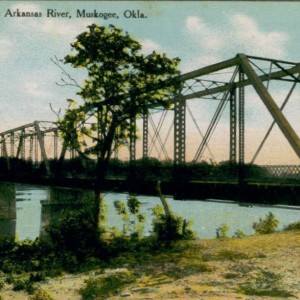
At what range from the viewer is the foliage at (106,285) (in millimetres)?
10961

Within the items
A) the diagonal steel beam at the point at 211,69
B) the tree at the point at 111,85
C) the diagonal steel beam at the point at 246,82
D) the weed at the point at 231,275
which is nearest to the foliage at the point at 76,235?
the tree at the point at 111,85

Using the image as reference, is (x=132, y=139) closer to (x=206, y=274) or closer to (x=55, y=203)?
(x=206, y=274)

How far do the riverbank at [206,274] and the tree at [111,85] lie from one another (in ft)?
14.8

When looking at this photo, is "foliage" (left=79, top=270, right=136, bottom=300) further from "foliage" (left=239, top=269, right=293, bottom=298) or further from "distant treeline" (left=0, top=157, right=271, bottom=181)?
"distant treeline" (left=0, top=157, right=271, bottom=181)

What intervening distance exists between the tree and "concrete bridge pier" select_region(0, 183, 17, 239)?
93.6 feet

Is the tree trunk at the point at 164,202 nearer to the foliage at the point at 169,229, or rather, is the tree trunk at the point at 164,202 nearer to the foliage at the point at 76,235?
the foliage at the point at 169,229

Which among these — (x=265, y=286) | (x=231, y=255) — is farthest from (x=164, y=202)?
(x=265, y=286)

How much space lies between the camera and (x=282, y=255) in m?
15.0

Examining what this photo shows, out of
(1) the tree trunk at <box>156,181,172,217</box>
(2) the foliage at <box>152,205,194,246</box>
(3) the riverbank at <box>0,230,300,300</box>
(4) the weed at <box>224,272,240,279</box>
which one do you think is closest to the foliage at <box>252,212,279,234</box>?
(3) the riverbank at <box>0,230,300,300</box>

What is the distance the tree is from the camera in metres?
18.0

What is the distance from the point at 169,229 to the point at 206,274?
210 inches

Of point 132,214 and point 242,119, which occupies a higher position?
point 242,119

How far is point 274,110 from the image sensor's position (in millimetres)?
13391

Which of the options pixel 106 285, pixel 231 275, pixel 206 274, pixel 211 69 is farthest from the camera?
pixel 211 69
